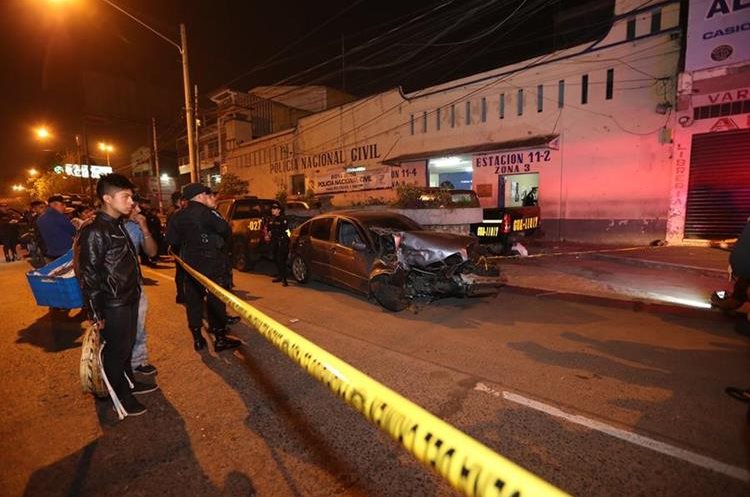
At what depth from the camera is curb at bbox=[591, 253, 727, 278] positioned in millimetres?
7906

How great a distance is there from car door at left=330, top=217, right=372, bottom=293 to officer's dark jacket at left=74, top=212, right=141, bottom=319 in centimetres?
374

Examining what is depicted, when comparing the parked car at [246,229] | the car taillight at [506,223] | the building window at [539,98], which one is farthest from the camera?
the building window at [539,98]

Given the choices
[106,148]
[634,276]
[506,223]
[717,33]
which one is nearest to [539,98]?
[717,33]

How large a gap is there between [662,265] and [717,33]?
6151mm

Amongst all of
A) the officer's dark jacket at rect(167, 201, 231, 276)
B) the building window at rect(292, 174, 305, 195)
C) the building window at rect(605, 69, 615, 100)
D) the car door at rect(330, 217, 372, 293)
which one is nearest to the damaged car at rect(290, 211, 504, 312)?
the car door at rect(330, 217, 372, 293)

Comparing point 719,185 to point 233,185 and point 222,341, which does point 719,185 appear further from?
point 233,185

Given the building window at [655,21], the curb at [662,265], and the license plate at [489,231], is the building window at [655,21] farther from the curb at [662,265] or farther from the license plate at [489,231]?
the license plate at [489,231]

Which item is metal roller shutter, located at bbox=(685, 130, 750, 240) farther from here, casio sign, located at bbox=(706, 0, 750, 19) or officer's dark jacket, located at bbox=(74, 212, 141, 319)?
officer's dark jacket, located at bbox=(74, 212, 141, 319)

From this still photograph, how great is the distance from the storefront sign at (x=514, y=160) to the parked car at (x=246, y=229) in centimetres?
934

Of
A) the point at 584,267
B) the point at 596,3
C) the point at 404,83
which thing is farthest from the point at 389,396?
the point at 596,3

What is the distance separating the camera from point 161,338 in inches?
203

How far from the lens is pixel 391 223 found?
7172mm

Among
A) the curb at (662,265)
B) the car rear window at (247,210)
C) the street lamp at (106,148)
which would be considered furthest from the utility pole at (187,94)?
the street lamp at (106,148)

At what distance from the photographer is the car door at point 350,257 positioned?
654 cm
